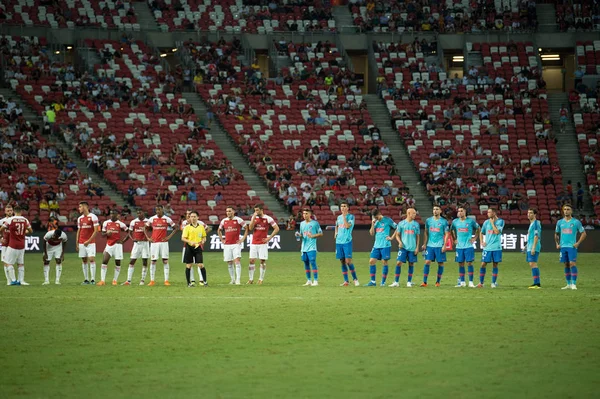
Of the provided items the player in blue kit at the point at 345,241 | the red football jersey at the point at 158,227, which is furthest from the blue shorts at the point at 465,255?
the red football jersey at the point at 158,227

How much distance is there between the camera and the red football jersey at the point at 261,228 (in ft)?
85.5

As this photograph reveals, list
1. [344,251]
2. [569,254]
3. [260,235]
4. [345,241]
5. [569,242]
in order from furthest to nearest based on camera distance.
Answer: [260,235] < [345,241] < [344,251] < [569,242] < [569,254]

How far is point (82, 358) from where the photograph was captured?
13078mm

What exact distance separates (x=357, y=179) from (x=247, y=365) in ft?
122

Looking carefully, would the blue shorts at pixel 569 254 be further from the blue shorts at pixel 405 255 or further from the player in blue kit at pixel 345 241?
the player in blue kit at pixel 345 241

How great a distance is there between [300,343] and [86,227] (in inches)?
526

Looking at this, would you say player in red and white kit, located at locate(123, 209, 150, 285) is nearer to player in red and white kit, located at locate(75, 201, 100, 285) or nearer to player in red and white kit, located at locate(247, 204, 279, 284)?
player in red and white kit, located at locate(75, 201, 100, 285)

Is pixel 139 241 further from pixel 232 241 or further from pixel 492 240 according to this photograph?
pixel 492 240

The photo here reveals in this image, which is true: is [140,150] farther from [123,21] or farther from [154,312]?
[154,312]

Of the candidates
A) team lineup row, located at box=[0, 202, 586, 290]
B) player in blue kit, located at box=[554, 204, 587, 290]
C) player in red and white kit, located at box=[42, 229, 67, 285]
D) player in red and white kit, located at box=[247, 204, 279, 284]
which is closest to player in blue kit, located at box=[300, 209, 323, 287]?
team lineup row, located at box=[0, 202, 586, 290]

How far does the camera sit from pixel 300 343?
14305mm

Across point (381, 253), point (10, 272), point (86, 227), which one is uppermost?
point (86, 227)

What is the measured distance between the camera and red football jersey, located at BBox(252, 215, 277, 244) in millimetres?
26062

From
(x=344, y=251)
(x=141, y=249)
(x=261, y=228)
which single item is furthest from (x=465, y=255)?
(x=141, y=249)
